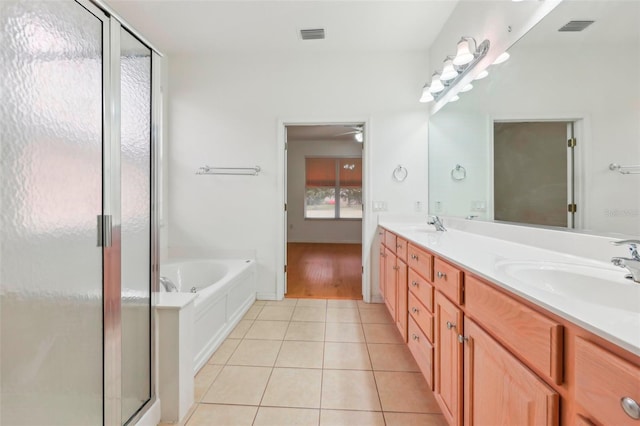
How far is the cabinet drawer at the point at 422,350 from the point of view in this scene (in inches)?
56.8

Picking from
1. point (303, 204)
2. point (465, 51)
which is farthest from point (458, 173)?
point (303, 204)

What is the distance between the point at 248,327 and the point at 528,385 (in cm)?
215

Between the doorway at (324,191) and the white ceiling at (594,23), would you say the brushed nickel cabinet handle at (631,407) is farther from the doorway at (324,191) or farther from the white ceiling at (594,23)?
the doorway at (324,191)

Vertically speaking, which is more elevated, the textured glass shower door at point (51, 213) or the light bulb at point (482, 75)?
the light bulb at point (482, 75)

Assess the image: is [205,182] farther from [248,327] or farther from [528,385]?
[528,385]

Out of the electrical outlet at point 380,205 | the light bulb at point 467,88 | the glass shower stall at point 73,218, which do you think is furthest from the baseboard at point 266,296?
the light bulb at point 467,88

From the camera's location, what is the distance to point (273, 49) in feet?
9.96

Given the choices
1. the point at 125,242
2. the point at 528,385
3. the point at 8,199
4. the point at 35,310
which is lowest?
the point at 528,385

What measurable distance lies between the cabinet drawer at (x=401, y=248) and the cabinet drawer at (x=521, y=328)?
94 centimetres

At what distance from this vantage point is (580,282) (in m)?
0.94

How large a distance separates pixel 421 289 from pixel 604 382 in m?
1.12

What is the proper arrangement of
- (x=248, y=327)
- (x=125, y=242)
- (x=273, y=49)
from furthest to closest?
(x=273, y=49) → (x=248, y=327) → (x=125, y=242)

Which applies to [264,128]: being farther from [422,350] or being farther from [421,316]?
[422,350]

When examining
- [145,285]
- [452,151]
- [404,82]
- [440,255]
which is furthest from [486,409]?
[404,82]
